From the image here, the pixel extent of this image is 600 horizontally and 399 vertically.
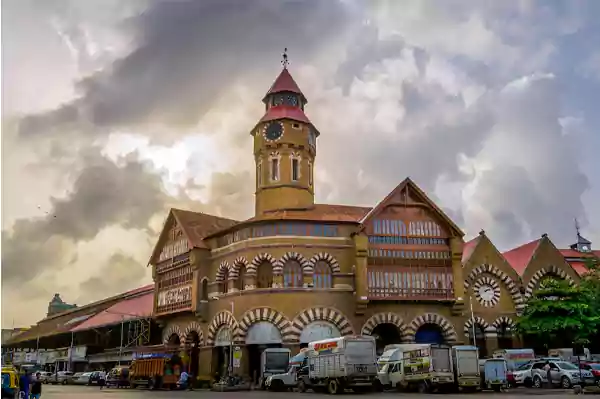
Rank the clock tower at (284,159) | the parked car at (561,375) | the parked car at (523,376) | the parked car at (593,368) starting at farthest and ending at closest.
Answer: the clock tower at (284,159), the parked car at (523,376), the parked car at (593,368), the parked car at (561,375)

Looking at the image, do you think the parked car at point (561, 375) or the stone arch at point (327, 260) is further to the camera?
the stone arch at point (327, 260)

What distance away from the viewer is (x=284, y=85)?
56344 mm

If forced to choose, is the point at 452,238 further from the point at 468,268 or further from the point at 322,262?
the point at 322,262

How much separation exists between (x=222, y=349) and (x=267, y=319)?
5692mm

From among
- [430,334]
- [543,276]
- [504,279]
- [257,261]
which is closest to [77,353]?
[257,261]

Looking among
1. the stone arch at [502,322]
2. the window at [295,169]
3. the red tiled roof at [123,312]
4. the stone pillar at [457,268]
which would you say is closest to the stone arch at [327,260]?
the stone pillar at [457,268]

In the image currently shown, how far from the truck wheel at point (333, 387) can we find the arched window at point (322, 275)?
13789 mm

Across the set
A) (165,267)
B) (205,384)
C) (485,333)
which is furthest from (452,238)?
(165,267)

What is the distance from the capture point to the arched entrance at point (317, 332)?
4381 centimetres

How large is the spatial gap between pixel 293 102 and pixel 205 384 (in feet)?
83.5

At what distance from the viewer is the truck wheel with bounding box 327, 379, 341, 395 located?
31141 mm

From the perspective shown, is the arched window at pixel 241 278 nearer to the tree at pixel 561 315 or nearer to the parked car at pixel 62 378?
the tree at pixel 561 315

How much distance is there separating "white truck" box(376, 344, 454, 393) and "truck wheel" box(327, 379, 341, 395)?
425 centimetres

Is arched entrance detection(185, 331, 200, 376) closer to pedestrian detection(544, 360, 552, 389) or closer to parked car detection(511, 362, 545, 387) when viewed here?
parked car detection(511, 362, 545, 387)
